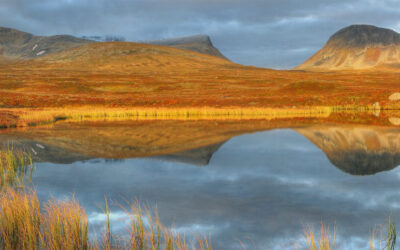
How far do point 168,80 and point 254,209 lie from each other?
90835mm

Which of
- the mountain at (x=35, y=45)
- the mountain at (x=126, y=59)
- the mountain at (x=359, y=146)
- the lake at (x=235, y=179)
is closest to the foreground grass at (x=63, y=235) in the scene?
the lake at (x=235, y=179)

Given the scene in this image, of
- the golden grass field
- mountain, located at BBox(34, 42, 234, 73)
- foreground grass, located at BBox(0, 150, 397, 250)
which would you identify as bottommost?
foreground grass, located at BBox(0, 150, 397, 250)

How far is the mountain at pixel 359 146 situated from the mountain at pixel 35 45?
167 m

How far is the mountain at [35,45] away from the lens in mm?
177875

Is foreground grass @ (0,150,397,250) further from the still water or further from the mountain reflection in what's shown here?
the mountain reflection

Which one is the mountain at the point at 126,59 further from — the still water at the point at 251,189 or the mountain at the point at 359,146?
the still water at the point at 251,189

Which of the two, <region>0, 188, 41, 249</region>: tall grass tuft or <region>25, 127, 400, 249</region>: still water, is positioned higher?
<region>0, 188, 41, 249</region>: tall grass tuft

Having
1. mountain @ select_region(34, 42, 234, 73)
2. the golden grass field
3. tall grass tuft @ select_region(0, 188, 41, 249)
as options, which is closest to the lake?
tall grass tuft @ select_region(0, 188, 41, 249)

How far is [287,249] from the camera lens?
704 centimetres

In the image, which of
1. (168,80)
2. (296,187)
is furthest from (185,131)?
(168,80)

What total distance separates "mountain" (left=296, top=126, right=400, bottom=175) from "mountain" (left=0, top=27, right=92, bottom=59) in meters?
167

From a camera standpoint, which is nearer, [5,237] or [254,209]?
[5,237]

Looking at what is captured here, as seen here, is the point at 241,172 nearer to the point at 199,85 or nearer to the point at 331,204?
the point at 331,204

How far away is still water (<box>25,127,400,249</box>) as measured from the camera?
8242mm
